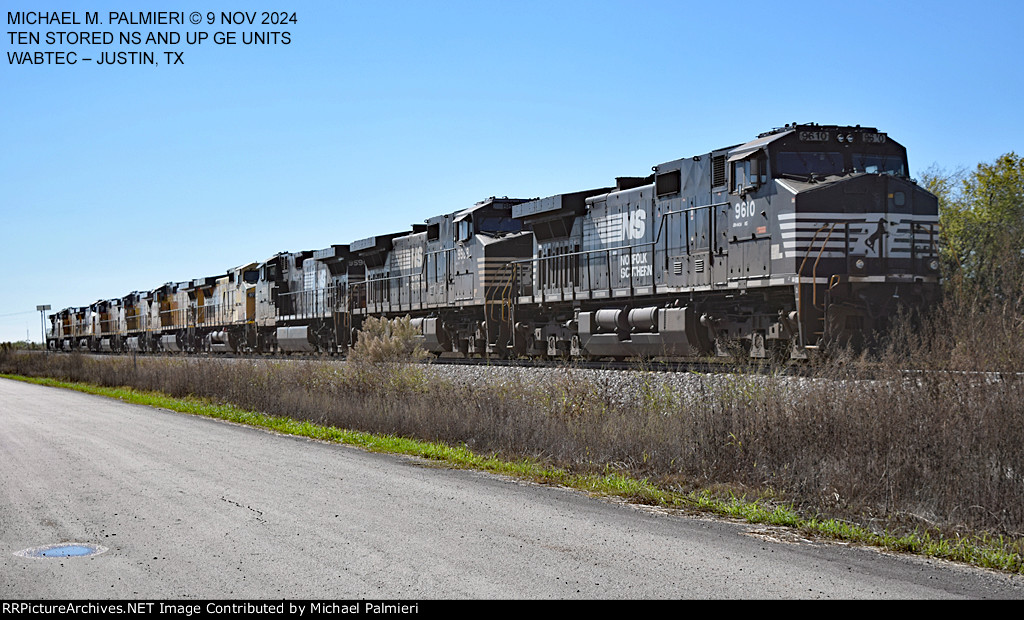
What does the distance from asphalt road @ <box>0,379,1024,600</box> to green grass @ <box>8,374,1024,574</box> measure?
0.90 ft

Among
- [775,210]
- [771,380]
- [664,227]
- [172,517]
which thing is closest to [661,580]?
[172,517]

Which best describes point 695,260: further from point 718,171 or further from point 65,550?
point 65,550

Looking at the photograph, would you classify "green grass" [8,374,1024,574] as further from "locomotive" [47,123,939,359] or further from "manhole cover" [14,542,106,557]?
"manhole cover" [14,542,106,557]

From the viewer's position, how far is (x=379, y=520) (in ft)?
22.8

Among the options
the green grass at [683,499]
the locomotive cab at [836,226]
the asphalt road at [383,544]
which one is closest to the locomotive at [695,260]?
the locomotive cab at [836,226]

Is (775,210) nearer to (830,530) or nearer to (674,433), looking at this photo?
(674,433)

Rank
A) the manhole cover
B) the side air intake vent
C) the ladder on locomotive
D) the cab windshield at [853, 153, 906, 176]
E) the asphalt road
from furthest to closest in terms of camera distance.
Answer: the side air intake vent, the cab windshield at [853, 153, 906, 176], the ladder on locomotive, the manhole cover, the asphalt road

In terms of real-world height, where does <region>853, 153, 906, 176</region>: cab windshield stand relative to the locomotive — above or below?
above

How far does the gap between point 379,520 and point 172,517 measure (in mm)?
1629

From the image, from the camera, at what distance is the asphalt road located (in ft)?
16.8

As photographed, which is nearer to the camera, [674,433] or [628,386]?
[674,433]

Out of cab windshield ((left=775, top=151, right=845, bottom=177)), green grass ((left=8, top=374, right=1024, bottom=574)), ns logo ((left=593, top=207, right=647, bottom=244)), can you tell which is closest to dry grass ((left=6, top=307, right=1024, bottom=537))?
green grass ((left=8, top=374, right=1024, bottom=574))

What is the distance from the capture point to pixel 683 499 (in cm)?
798

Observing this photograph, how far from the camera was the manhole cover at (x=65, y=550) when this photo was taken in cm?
594
